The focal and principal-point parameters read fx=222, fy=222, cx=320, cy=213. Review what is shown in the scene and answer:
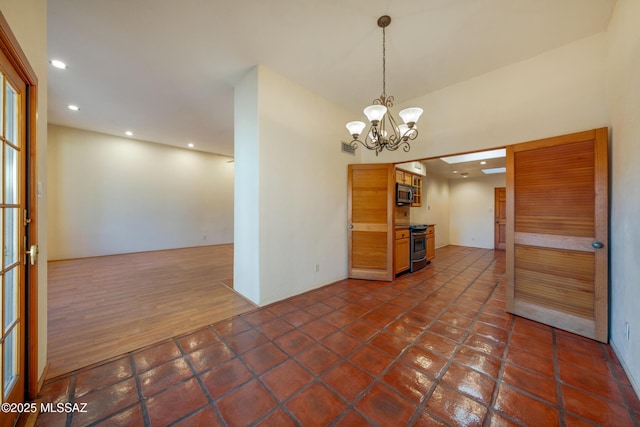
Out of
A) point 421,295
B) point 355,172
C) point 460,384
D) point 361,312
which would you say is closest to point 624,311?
point 460,384

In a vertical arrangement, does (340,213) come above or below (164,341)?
above

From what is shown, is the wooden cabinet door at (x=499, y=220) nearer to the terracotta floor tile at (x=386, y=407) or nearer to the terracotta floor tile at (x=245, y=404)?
the terracotta floor tile at (x=386, y=407)

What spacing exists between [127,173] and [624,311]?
8.91m

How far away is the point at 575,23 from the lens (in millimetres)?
2197

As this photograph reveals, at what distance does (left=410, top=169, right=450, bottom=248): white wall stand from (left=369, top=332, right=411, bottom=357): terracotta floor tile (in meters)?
4.49

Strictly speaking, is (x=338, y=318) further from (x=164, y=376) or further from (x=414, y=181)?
(x=414, y=181)

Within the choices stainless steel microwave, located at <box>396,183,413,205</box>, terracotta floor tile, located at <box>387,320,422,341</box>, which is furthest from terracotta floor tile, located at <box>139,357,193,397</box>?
stainless steel microwave, located at <box>396,183,413,205</box>

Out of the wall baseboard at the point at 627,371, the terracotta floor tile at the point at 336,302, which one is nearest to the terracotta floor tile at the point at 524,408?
the wall baseboard at the point at 627,371

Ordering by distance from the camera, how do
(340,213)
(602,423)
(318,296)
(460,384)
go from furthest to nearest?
(340,213), (318,296), (460,384), (602,423)

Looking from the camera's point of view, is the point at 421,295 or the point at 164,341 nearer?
the point at 164,341

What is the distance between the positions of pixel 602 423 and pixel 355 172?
3.52 m

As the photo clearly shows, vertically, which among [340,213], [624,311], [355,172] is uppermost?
[355,172]

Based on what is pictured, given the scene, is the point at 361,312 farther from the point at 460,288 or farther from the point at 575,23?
the point at 575,23

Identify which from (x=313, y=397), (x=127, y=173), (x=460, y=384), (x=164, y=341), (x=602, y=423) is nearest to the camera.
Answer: (x=602, y=423)
